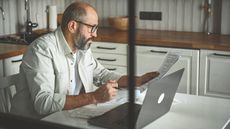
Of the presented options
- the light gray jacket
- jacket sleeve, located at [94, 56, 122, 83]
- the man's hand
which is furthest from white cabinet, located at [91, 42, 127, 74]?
the man's hand

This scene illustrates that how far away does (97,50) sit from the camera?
12.7ft

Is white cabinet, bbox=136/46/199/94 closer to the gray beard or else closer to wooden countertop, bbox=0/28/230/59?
wooden countertop, bbox=0/28/230/59

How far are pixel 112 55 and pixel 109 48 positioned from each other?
75 millimetres

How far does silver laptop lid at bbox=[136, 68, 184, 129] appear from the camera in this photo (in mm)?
1674

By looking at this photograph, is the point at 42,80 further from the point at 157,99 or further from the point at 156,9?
the point at 156,9

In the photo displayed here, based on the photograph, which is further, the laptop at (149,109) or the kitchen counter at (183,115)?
the kitchen counter at (183,115)

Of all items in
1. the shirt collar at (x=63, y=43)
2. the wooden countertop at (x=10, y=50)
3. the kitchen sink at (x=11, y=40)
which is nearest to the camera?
the shirt collar at (x=63, y=43)

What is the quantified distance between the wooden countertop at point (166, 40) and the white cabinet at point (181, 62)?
0.05 meters

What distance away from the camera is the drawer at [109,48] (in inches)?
147

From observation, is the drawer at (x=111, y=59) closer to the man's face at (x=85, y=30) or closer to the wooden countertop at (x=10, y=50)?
the wooden countertop at (x=10, y=50)

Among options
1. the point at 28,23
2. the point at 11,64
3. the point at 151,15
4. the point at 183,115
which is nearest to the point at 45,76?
the point at 183,115

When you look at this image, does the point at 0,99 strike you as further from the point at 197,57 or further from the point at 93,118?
the point at 197,57

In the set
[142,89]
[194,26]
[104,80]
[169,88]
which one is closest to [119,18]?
[194,26]

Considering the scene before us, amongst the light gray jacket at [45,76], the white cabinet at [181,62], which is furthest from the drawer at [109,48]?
the light gray jacket at [45,76]
